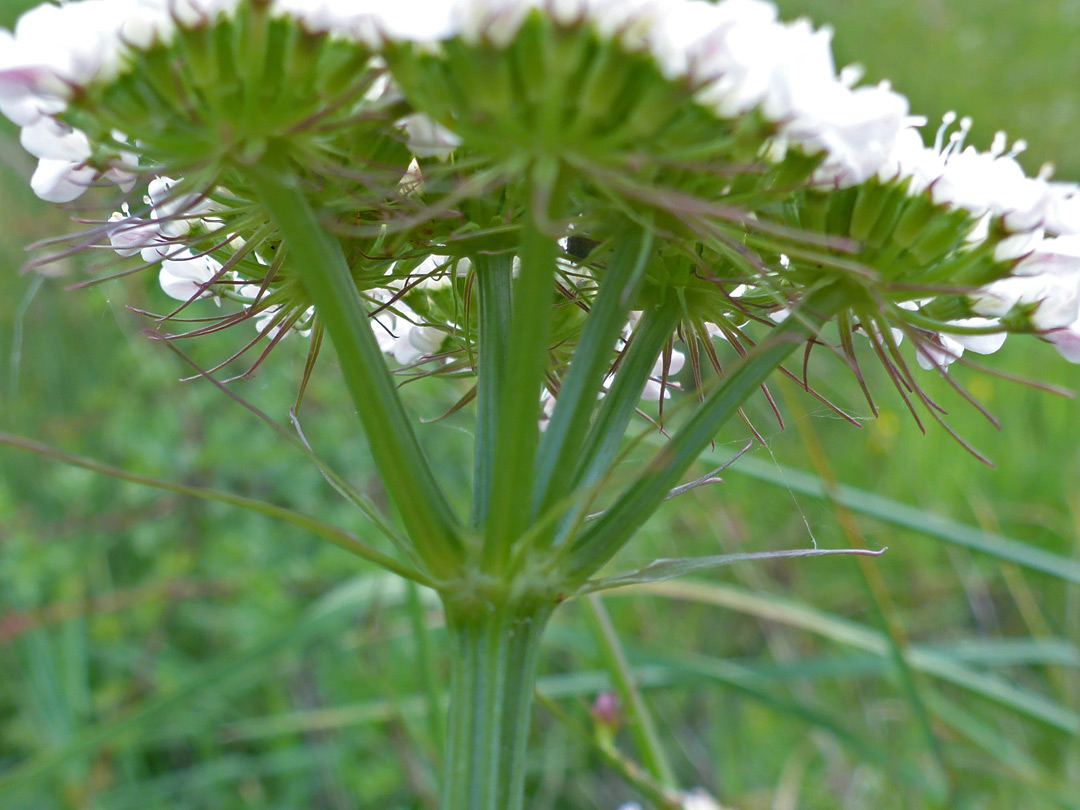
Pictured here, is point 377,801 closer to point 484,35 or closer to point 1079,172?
point 484,35

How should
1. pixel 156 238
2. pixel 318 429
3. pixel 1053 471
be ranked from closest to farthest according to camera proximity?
pixel 156 238, pixel 318 429, pixel 1053 471

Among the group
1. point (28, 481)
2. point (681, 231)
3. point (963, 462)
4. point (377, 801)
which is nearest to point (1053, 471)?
point (963, 462)

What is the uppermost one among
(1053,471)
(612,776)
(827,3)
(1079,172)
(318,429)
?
(827,3)

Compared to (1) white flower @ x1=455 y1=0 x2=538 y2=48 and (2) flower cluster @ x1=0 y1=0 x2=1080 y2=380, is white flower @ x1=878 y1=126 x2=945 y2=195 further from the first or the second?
(1) white flower @ x1=455 y1=0 x2=538 y2=48

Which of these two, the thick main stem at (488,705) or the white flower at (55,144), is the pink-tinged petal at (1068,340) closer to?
the thick main stem at (488,705)

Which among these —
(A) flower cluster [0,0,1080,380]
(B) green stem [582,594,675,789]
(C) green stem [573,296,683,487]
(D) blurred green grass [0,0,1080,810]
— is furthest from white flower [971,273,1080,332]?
(D) blurred green grass [0,0,1080,810]
